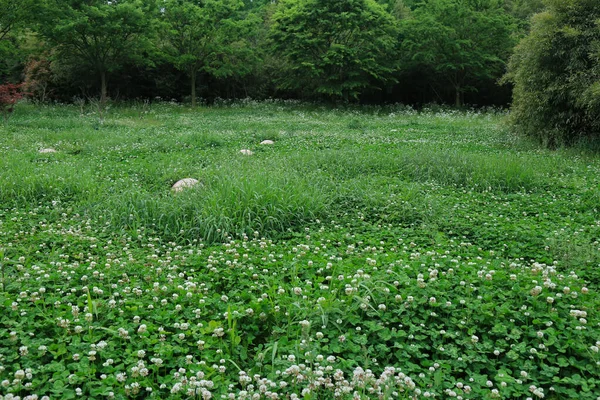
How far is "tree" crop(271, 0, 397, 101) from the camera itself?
1100 inches

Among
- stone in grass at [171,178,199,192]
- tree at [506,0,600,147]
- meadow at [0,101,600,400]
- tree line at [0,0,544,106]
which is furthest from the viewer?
tree line at [0,0,544,106]

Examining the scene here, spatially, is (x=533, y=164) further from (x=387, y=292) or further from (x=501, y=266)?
(x=387, y=292)

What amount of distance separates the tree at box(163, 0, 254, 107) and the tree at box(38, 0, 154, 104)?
2.20 metres

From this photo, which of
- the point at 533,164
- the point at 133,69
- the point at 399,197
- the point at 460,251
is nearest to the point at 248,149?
the point at 399,197

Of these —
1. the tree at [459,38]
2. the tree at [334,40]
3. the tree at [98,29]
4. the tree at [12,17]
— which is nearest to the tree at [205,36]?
→ the tree at [98,29]

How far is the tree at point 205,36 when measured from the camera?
2756 cm

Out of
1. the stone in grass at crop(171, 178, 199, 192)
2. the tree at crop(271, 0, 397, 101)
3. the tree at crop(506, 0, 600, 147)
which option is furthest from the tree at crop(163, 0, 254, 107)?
the stone in grass at crop(171, 178, 199, 192)

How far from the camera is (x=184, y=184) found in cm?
718

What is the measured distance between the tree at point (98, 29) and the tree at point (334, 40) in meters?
Answer: 8.57

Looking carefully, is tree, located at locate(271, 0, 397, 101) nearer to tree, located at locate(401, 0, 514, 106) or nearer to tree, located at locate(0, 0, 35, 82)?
tree, located at locate(401, 0, 514, 106)

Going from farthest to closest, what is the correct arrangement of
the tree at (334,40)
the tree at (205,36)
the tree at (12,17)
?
1. the tree at (334,40)
2. the tree at (205,36)
3. the tree at (12,17)

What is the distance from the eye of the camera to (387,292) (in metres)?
3.57

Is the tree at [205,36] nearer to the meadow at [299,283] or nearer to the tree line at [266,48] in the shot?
the tree line at [266,48]

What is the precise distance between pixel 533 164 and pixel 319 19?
21942 millimetres
